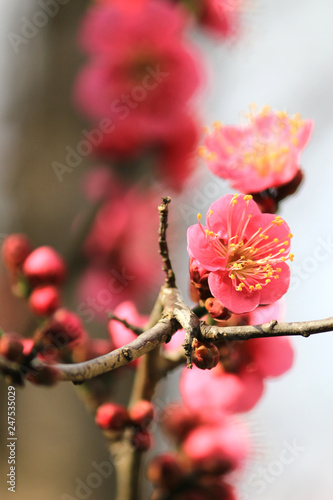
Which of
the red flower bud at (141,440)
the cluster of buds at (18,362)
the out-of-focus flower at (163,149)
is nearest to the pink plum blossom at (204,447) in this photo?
the red flower bud at (141,440)

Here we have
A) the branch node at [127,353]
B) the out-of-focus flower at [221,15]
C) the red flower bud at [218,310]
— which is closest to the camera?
the branch node at [127,353]

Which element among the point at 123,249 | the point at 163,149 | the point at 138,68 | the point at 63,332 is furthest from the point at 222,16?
the point at 63,332

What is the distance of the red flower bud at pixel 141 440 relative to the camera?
61cm

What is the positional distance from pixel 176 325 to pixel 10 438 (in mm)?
576

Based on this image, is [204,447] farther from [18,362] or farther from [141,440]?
[18,362]

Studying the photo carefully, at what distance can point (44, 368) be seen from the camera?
0.41 metres

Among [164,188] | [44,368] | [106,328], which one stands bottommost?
[44,368]

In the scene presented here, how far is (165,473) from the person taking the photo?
74 cm

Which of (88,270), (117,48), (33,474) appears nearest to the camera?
(33,474)

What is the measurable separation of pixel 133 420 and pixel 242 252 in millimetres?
234

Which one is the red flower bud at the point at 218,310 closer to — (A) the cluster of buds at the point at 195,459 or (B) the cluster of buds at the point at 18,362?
(B) the cluster of buds at the point at 18,362

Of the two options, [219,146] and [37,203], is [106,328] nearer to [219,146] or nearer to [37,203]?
[37,203]

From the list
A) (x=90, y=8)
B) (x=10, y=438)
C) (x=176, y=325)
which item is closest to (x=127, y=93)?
(x=90, y=8)

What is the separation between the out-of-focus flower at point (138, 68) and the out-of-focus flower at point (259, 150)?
1.43ft
